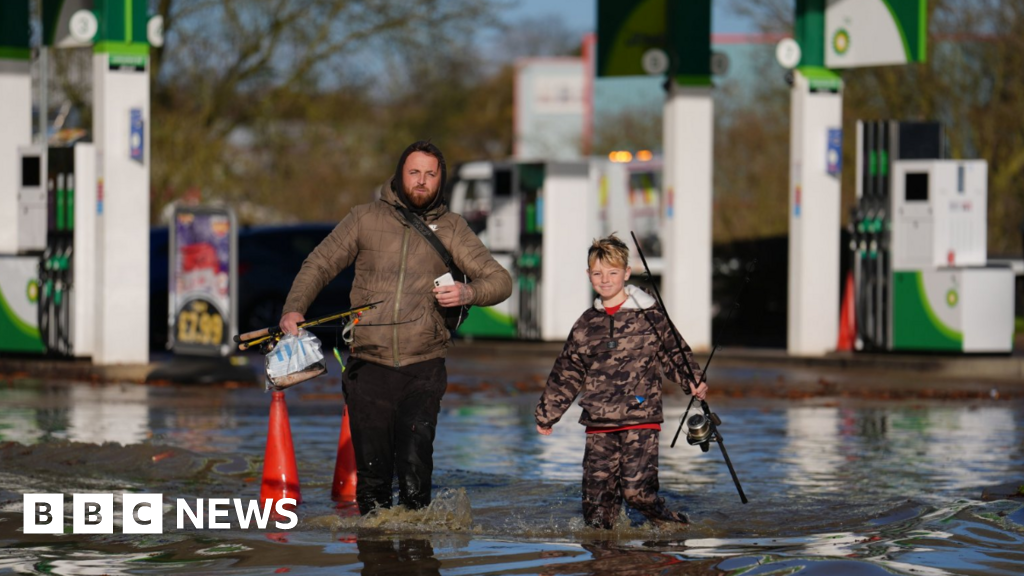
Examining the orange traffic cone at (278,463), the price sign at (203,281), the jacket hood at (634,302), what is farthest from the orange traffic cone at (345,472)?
the price sign at (203,281)

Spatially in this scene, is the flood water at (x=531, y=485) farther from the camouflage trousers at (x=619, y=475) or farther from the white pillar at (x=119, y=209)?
the white pillar at (x=119, y=209)

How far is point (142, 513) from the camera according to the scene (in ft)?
29.0

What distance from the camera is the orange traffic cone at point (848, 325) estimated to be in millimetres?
20359

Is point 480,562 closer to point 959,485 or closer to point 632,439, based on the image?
point 632,439

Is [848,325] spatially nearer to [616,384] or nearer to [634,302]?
[634,302]

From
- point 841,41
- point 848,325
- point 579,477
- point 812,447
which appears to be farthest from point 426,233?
point 848,325

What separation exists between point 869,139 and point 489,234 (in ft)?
17.3

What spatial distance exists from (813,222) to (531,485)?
1103cm

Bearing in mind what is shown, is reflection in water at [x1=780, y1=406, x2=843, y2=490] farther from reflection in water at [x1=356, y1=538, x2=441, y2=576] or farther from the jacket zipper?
the jacket zipper

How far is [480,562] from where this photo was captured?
7.58m

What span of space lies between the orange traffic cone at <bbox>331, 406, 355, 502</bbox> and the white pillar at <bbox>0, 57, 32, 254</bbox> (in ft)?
37.0

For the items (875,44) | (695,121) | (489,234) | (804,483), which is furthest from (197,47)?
(804,483)

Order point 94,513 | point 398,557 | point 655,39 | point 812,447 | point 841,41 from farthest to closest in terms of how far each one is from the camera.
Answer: point 655,39, point 841,41, point 812,447, point 94,513, point 398,557

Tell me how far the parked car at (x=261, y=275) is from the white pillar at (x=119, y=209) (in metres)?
3.70
